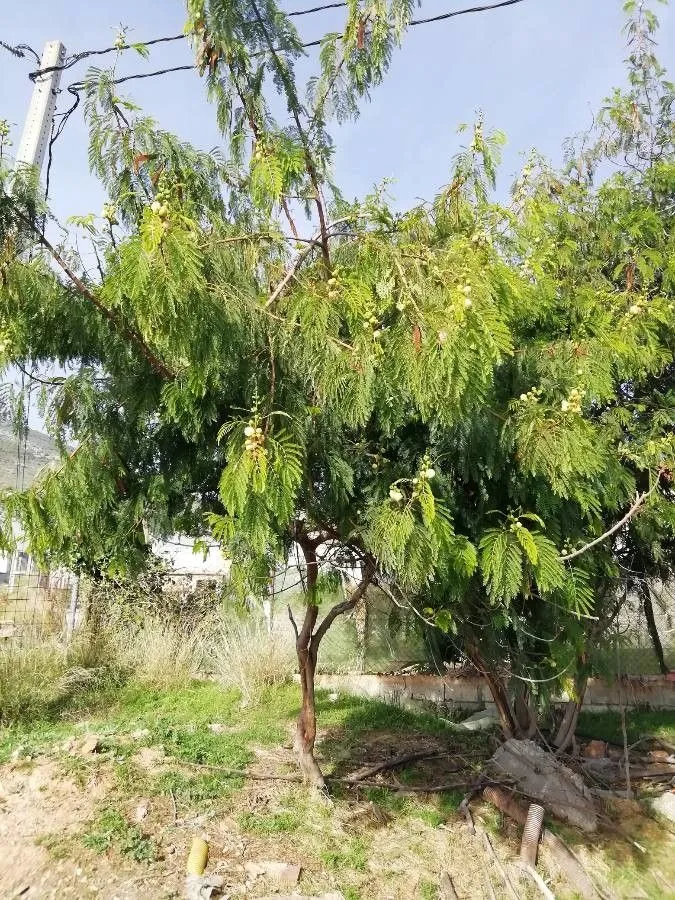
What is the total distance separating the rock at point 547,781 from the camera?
418cm

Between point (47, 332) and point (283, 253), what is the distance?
1.08 m

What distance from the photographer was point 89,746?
446 centimetres

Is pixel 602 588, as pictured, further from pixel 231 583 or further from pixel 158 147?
pixel 158 147

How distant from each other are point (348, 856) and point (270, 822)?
Answer: 0.50 meters

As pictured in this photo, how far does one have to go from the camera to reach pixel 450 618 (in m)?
3.28

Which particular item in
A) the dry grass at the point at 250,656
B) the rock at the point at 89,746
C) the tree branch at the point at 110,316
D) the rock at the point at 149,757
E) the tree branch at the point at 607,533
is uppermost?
the tree branch at the point at 110,316

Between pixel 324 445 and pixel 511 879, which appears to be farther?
pixel 511 879

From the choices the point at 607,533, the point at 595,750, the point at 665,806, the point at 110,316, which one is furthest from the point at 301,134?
the point at 595,750

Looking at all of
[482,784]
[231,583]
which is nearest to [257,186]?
[231,583]

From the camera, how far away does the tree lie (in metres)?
2.14

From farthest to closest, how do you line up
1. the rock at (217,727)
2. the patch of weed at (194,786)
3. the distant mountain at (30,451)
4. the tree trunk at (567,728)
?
the rock at (217,727) < the tree trunk at (567,728) < the patch of weed at (194,786) < the distant mountain at (30,451)

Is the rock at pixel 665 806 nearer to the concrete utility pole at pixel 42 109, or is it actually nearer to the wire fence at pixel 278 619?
the wire fence at pixel 278 619

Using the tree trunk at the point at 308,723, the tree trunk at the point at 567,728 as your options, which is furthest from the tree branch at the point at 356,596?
the tree trunk at the point at 567,728

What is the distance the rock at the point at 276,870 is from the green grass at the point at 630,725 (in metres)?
3.53
